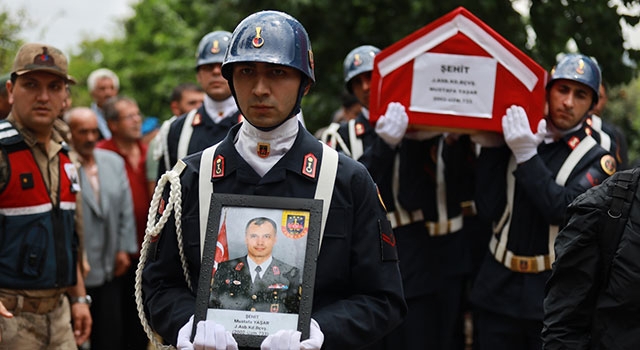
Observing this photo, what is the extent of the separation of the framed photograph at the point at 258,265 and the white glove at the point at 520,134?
2578mm

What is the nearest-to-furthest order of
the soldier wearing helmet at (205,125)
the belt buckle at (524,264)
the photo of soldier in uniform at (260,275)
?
the photo of soldier in uniform at (260,275) < the belt buckle at (524,264) < the soldier wearing helmet at (205,125)

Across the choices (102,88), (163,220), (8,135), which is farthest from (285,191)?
(102,88)

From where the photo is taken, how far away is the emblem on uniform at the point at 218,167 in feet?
11.1

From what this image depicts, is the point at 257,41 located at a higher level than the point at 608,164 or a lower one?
higher

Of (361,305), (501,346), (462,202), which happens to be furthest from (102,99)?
(361,305)

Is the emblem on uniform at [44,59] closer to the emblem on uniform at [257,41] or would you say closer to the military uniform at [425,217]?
the military uniform at [425,217]

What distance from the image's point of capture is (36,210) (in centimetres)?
507

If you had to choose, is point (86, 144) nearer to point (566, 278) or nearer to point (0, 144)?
point (0, 144)

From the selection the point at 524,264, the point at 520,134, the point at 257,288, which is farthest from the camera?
the point at 524,264

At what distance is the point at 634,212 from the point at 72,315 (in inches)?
144

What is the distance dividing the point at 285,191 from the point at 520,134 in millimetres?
2516

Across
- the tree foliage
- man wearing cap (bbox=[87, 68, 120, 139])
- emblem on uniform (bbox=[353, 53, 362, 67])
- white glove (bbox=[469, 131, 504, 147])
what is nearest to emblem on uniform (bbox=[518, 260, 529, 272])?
white glove (bbox=[469, 131, 504, 147])

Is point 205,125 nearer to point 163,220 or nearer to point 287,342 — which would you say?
point 163,220

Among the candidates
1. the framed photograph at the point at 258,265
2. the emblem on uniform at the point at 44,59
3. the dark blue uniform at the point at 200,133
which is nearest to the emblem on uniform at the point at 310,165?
the framed photograph at the point at 258,265
